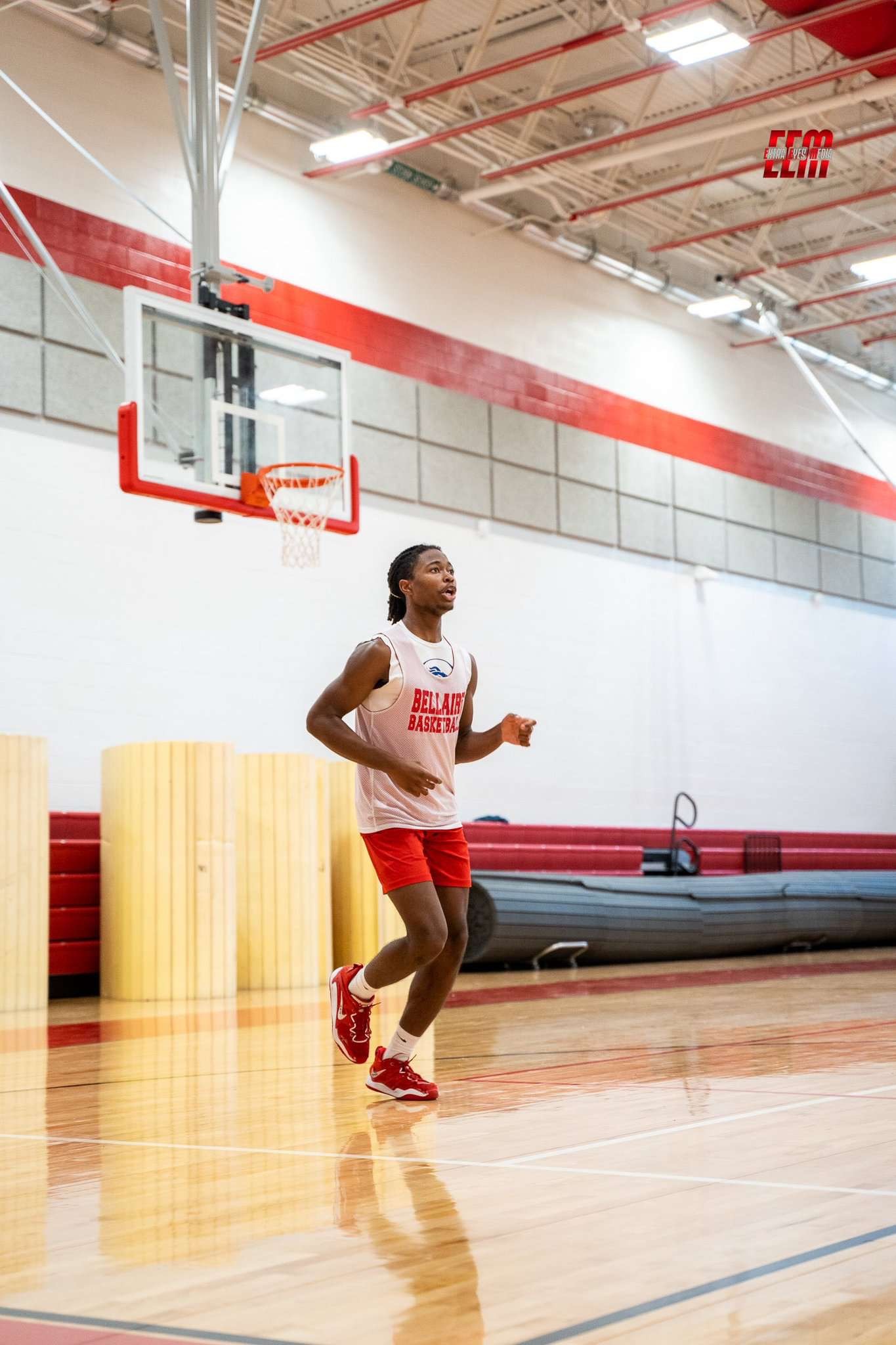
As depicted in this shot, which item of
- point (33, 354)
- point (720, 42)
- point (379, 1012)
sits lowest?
point (379, 1012)

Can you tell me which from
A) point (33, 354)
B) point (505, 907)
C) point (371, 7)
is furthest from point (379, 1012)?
point (371, 7)

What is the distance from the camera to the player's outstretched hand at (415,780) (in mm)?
4840

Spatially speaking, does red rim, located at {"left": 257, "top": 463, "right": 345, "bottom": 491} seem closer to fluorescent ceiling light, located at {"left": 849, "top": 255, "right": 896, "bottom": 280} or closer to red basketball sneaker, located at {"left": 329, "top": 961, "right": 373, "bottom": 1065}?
red basketball sneaker, located at {"left": 329, "top": 961, "right": 373, "bottom": 1065}

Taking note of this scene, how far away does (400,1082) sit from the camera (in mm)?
5008

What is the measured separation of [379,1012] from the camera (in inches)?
348

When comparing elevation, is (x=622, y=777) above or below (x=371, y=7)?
below

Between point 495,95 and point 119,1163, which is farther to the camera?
point 495,95

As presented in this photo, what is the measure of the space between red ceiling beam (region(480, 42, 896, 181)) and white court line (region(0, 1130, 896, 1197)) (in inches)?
439

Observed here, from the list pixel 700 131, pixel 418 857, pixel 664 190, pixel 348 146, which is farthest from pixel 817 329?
pixel 418 857

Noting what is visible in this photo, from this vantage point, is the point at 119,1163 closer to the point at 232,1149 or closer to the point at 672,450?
the point at 232,1149

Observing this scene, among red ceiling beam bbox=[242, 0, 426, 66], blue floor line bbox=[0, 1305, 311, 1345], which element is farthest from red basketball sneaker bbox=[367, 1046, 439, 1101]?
red ceiling beam bbox=[242, 0, 426, 66]

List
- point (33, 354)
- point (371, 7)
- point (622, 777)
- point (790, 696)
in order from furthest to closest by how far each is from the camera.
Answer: point (790, 696)
point (622, 777)
point (371, 7)
point (33, 354)

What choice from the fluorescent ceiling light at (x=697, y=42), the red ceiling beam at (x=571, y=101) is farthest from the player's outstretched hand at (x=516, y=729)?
the red ceiling beam at (x=571, y=101)

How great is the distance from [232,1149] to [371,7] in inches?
421
